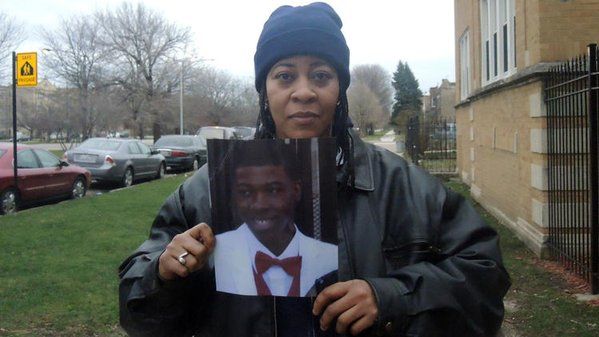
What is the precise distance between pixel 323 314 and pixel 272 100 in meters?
0.60

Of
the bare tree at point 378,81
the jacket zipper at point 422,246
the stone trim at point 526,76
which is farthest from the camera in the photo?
the bare tree at point 378,81

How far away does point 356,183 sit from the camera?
1.61 m

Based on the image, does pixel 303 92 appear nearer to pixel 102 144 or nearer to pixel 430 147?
pixel 102 144

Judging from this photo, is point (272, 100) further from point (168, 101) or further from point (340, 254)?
point (168, 101)

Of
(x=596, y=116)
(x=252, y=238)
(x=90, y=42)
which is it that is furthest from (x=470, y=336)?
(x=90, y=42)

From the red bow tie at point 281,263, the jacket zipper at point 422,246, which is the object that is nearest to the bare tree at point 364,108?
the jacket zipper at point 422,246

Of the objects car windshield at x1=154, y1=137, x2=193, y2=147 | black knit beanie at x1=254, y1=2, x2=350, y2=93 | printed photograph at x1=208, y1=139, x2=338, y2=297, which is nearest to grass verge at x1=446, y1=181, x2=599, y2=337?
black knit beanie at x1=254, y1=2, x2=350, y2=93

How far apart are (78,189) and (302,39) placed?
14107 millimetres

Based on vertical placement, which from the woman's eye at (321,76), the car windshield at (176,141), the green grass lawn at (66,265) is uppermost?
the car windshield at (176,141)

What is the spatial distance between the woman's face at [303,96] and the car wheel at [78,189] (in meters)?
13.7

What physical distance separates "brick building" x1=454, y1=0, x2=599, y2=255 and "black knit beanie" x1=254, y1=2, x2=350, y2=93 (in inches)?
256

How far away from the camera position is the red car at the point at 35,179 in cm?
1180

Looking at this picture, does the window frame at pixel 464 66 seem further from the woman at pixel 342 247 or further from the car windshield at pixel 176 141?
the woman at pixel 342 247

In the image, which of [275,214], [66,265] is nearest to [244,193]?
[275,214]
